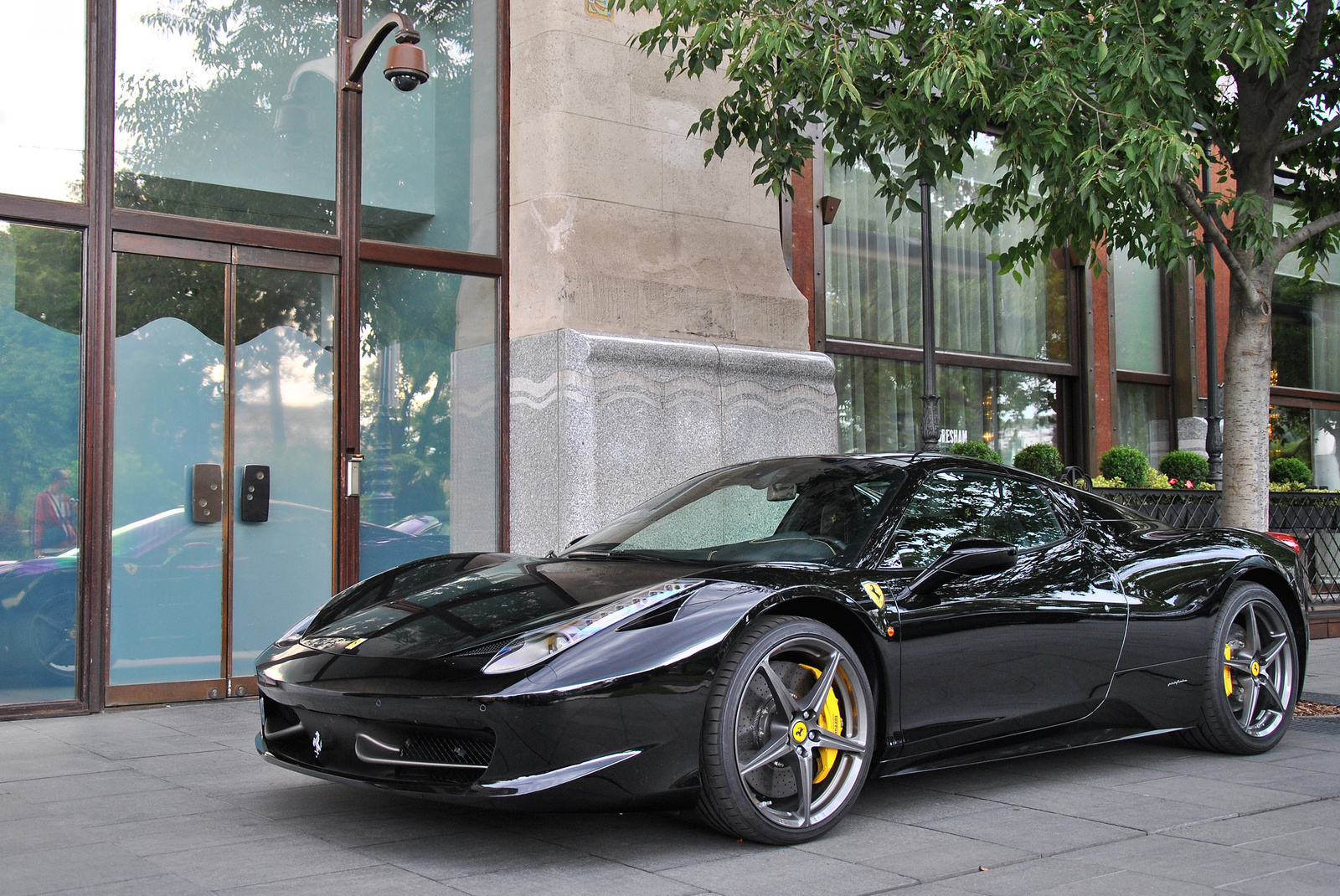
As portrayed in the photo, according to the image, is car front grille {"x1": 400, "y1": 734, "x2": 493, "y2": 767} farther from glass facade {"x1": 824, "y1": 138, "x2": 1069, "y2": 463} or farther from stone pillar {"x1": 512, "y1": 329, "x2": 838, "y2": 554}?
glass facade {"x1": 824, "y1": 138, "x2": 1069, "y2": 463}

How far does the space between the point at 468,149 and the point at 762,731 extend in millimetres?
6273

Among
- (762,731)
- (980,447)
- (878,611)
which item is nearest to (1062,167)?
(878,611)

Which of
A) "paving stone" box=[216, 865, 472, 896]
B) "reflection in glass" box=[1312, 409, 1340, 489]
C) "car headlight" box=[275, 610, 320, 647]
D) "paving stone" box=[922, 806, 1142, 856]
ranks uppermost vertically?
"reflection in glass" box=[1312, 409, 1340, 489]

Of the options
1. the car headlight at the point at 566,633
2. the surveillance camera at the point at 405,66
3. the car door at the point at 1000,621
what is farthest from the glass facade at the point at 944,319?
the car headlight at the point at 566,633

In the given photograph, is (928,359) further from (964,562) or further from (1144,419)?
(1144,419)

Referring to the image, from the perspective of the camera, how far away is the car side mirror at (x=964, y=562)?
13.9 feet

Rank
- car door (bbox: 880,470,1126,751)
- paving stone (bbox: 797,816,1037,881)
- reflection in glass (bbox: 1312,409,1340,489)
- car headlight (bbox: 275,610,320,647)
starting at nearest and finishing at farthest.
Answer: paving stone (bbox: 797,816,1037,881) < car door (bbox: 880,470,1126,751) < car headlight (bbox: 275,610,320,647) < reflection in glass (bbox: 1312,409,1340,489)

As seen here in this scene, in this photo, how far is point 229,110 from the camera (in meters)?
7.77

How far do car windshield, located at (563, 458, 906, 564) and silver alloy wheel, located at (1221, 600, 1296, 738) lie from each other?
2.05 metres

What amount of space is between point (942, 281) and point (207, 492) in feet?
26.5

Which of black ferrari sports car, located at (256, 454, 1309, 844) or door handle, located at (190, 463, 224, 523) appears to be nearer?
black ferrari sports car, located at (256, 454, 1309, 844)

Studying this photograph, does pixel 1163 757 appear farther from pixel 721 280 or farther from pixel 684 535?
pixel 721 280

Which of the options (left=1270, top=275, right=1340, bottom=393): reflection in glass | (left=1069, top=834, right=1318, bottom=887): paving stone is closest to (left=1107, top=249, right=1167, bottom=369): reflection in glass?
(left=1270, top=275, right=1340, bottom=393): reflection in glass

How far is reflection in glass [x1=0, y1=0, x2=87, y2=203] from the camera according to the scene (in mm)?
6941
